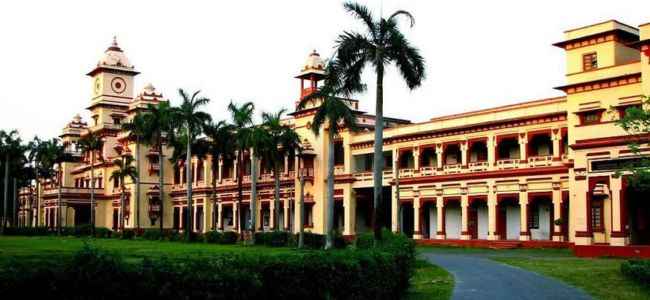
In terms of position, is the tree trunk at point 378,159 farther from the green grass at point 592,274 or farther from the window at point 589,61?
the window at point 589,61

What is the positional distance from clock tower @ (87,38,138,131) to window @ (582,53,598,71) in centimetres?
6749

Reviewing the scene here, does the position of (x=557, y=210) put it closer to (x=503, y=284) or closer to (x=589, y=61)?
(x=589, y=61)

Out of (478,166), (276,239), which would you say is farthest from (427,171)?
(276,239)

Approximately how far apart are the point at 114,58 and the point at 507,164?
206 feet

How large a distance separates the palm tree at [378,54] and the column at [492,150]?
24.6 m

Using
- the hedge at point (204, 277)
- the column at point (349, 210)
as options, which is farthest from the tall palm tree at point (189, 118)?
the hedge at point (204, 277)

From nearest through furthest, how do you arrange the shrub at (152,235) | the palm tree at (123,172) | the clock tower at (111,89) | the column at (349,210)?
the column at (349,210)
the shrub at (152,235)
the palm tree at (123,172)
the clock tower at (111,89)

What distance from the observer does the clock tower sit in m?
98.2

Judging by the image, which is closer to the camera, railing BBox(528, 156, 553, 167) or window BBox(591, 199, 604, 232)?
window BBox(591, 199, 604, 232)

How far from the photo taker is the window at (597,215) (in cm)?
3972

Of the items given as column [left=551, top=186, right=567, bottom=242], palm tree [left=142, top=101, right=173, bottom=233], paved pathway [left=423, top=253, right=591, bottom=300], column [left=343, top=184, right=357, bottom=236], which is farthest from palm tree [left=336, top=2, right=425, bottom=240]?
palm tree [left=142, top=101, right=173, bottom=233]

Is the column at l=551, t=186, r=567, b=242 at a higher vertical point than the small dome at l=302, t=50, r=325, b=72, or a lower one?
lower

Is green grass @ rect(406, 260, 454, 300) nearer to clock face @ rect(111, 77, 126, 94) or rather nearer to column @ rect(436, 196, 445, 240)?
column @ rect(436, 196, 445, 240)

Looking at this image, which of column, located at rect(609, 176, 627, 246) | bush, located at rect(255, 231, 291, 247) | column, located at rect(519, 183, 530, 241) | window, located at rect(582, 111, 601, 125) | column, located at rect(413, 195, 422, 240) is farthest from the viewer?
column, located at rect(413, 195, 422, 240)
